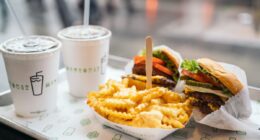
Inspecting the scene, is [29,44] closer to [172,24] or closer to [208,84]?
[208,84]

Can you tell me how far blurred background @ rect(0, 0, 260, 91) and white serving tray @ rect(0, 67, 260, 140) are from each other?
0.39 m

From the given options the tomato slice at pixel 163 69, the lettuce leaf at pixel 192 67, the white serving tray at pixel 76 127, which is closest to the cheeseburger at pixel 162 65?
the tomato slice at pixel 163 69

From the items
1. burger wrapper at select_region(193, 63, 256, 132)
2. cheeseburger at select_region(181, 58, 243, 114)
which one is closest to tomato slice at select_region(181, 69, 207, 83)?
cheeseburger at select_region(181, 58, 243, 114)

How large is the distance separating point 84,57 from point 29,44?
0.67 feet

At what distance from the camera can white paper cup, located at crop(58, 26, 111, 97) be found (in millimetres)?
1124

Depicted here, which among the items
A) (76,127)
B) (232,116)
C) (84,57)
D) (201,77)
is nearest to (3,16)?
(84,57)

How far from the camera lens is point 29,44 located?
40.3 inches

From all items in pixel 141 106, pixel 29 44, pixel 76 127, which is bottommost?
pixel 76 127

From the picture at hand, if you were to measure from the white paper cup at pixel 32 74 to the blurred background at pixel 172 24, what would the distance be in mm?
270

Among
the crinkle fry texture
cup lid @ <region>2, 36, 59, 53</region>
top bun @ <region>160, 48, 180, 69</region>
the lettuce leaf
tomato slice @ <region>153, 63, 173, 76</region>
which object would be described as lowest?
the crinkle fry texture

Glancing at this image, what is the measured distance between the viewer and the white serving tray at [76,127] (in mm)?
917

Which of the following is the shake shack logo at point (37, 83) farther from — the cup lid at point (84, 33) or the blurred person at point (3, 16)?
the blurred person at point (3, 16)

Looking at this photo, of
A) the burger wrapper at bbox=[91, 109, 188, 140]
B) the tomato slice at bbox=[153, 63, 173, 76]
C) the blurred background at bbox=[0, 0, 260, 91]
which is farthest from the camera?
the blurred background at bbox=[0, 0, 260, 91]

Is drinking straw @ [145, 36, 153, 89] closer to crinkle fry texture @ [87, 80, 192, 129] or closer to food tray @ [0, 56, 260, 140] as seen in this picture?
crinkle fry texture @ [87, 80, 192, 129]
